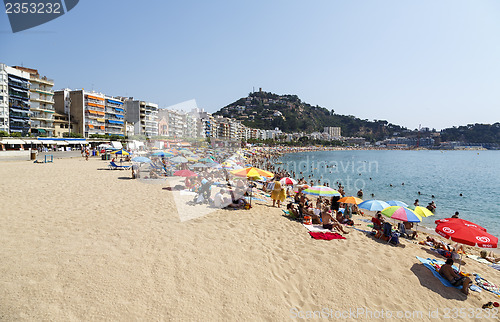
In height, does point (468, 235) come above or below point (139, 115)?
below

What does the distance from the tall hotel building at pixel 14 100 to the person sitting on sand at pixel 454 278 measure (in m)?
54.9

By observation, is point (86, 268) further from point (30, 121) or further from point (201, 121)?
point (201, 121)

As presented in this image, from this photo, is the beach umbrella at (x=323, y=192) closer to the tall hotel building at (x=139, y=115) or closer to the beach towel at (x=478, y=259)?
the beach towel at (x=478, y=259)

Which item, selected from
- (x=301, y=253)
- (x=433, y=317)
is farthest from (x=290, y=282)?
(x=433, y=317)

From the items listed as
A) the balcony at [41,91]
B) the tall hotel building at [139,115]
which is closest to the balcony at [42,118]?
the balcony at [41,91]

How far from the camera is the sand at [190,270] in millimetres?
3799

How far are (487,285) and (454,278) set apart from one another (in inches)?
47.9

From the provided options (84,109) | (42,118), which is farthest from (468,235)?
(84,109)

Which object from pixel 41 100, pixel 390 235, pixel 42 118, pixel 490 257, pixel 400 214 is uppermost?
pixel 41 100

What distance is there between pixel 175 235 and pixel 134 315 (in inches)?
109

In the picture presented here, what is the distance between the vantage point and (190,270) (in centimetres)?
482

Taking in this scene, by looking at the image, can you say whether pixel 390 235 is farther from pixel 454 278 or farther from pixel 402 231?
pixel 454 278

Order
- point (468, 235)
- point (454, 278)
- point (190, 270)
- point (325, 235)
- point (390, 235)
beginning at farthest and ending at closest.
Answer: point (390, 235) < point (325, 235) < point (468, 235) < point (454, 278) < point (190, 270)

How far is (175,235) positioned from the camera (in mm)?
6320
